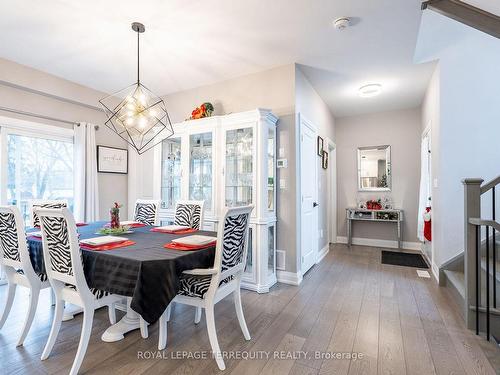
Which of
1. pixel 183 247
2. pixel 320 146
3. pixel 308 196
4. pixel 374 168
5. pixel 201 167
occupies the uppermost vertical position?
pixel 320 146

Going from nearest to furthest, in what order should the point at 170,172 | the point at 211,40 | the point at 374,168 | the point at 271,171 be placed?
the point at 211,40, the point at 271,171, the point at 170,172, the point at 374,168

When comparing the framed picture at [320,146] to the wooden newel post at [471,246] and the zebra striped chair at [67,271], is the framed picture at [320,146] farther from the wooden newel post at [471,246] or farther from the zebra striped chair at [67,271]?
the zebra striped chair at [67,271]

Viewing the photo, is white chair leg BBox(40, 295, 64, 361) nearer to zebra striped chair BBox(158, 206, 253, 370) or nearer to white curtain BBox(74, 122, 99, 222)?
zebra striped chair BBox(158, 206, 253, 370)

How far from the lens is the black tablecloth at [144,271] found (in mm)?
1487

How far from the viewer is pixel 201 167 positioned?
3434 mm

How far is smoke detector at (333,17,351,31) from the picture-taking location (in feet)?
Result: 7.55

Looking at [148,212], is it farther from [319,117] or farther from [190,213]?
[319,117]

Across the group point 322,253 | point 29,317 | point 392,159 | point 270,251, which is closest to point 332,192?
point 392,159

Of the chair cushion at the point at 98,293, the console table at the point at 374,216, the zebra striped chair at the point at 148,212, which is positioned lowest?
the chair cushion at the point at 98,293

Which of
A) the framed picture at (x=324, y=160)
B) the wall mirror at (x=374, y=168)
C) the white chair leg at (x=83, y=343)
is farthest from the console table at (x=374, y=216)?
the white chair leg at (x=83, y=343)

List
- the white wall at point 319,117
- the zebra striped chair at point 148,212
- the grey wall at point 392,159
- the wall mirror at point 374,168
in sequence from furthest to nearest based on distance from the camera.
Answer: the wall mirror at point 374,168
the grey wall at point 392,159
the white wall at point 319,117
the zebra striped chair at point 148,212

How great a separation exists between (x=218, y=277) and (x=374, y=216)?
407 cm

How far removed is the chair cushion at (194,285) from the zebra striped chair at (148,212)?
143 centimetres

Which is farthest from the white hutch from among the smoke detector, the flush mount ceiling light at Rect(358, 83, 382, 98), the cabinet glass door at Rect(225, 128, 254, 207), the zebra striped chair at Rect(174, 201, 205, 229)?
the flush mount ceiling light at Rect(358, 83, 382, 98)
